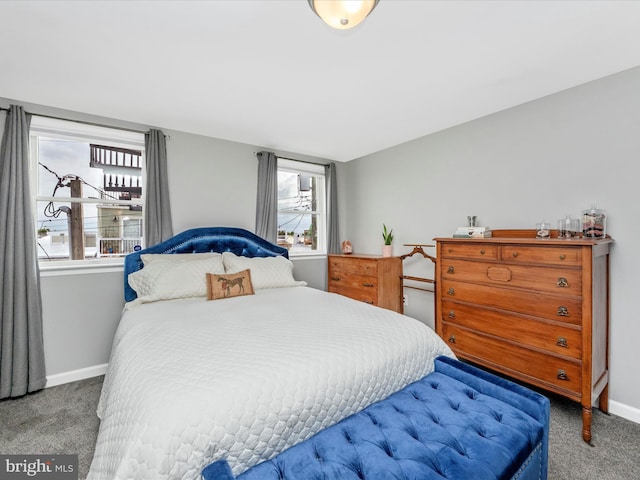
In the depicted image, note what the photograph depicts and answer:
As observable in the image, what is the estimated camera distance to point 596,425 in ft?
6.56

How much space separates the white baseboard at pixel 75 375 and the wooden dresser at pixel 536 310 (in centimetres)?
323

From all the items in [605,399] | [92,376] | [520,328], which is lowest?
[92,376]

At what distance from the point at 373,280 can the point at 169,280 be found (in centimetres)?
214

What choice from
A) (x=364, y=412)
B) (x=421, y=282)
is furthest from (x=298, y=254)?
(x=364, y=412)

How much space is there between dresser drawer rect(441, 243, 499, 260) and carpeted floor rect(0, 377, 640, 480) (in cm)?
120

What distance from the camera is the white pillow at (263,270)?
2898 millimetres

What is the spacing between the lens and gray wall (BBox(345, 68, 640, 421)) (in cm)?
210

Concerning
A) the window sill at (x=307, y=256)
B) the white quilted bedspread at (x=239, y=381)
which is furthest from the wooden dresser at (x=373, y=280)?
the white quilted bedspread at (x=239, y=381)

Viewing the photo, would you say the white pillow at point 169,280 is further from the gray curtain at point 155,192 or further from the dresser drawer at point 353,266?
the dresser drawer at point 353,266

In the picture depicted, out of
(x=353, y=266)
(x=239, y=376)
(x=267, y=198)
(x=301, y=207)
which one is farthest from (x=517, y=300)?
(x=301, y=207)

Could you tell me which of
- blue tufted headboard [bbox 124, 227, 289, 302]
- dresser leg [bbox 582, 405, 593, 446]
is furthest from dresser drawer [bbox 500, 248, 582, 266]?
blue tufted headboard [bbox 124, 227, 289, 302]

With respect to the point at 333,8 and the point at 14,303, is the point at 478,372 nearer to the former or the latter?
the point at 333,8

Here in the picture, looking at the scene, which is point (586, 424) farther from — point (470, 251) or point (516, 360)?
point (470, 251)

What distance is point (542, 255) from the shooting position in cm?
206
